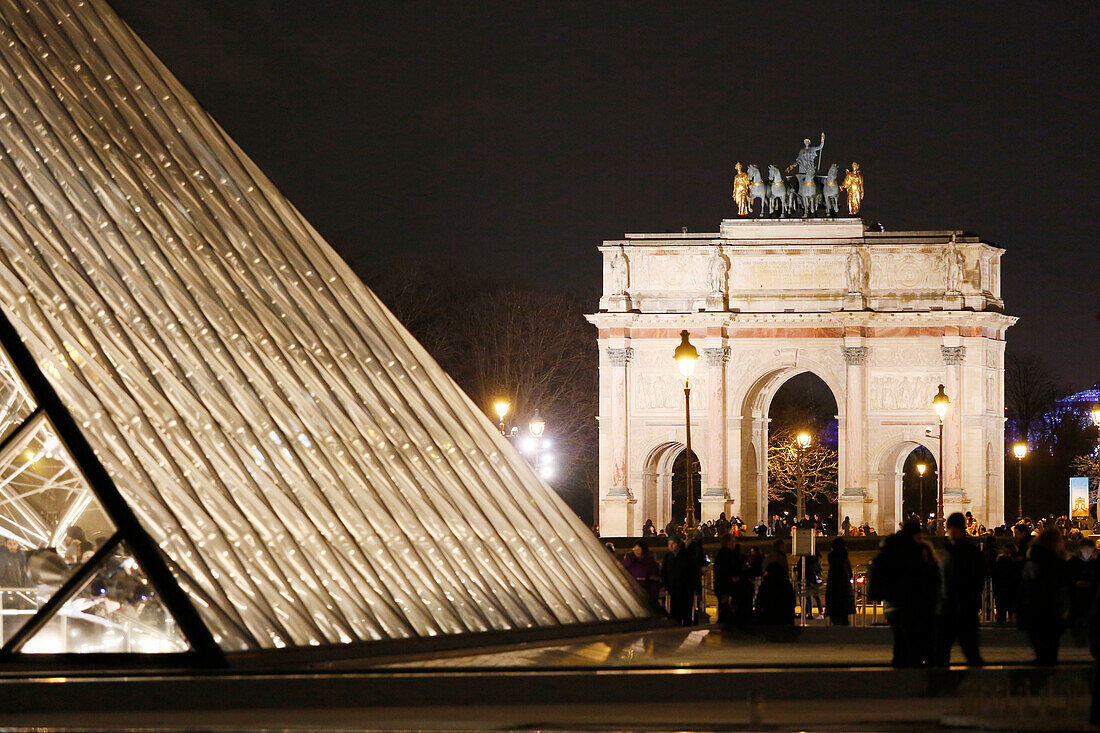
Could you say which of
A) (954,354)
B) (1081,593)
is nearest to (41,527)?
(1081,593)

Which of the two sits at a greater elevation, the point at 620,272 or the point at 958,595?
the point at 620,272

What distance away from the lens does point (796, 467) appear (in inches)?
2798

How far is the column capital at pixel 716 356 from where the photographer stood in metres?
56.0

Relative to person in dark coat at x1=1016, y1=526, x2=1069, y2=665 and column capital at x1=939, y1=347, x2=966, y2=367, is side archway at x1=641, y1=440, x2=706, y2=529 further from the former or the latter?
person in dark coat at x1=1016, y1=526, x2=1069, y2=665

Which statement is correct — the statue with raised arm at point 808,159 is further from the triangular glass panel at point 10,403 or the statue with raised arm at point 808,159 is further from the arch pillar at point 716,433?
the triangular glass panel at point 10,403

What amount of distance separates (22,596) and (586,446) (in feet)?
179

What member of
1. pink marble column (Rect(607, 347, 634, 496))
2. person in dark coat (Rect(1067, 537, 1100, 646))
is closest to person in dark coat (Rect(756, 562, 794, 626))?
person in dark coat (Rect(1067, 537, 1100, 646))

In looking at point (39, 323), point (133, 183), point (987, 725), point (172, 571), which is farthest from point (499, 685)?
point (133, 183)

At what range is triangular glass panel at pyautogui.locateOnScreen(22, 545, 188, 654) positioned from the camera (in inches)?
442

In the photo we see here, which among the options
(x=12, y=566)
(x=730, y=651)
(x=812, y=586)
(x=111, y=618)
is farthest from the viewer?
(x=812, y=586)

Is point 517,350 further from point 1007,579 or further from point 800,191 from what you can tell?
point 1007,579

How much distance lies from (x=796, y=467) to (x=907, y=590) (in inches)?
2352

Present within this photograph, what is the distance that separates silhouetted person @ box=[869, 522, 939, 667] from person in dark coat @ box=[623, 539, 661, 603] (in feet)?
16.4

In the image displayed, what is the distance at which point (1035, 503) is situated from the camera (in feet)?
260
